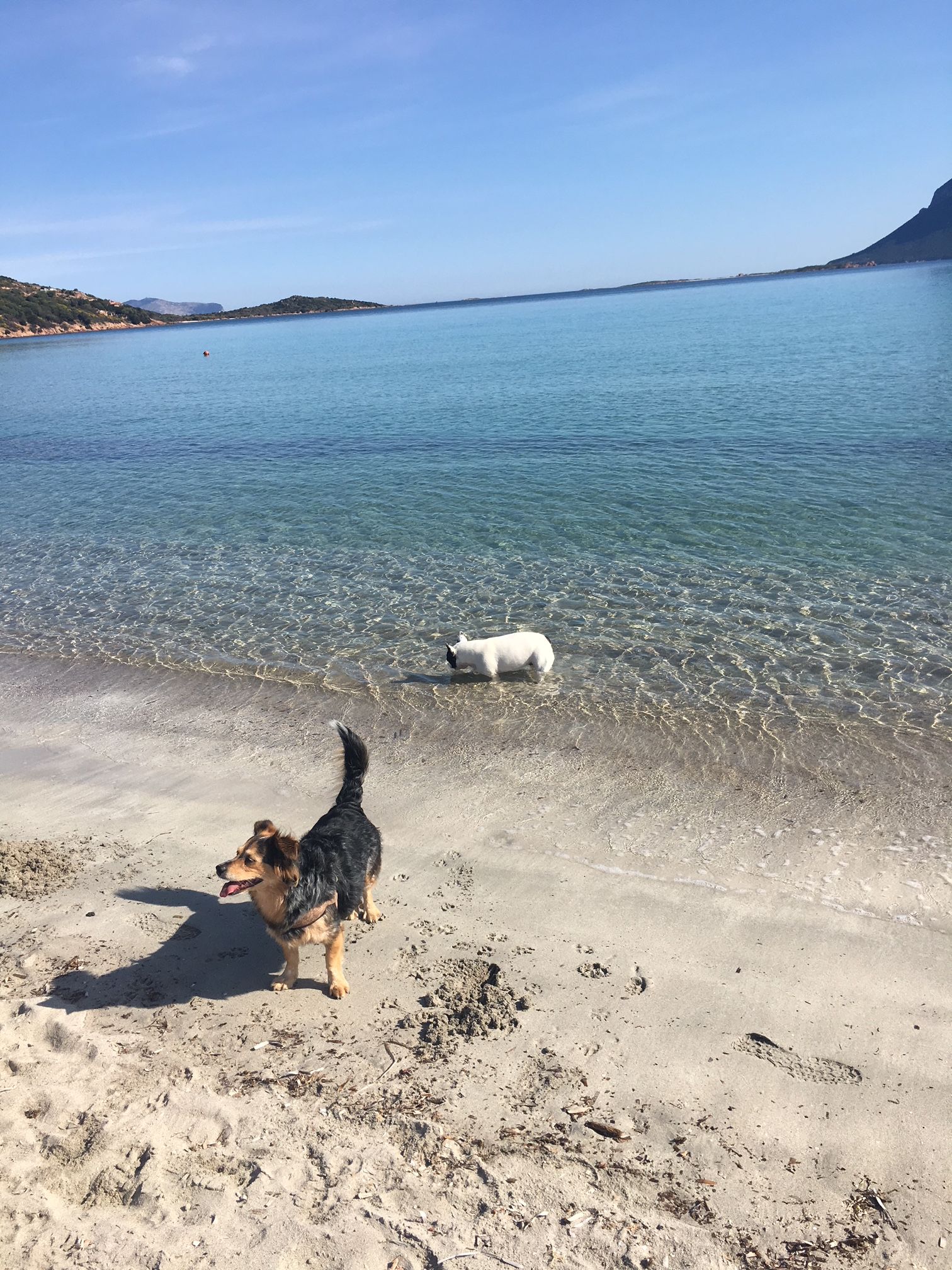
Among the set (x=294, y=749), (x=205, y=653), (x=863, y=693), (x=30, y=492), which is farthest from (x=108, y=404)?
(x=863, y=693)

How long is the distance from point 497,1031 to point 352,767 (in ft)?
7.02

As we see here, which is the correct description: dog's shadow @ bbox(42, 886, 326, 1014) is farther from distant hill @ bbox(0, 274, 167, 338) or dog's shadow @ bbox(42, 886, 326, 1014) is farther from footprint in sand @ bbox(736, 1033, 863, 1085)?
distant hill @ bbox(0, 274, 167, 338)

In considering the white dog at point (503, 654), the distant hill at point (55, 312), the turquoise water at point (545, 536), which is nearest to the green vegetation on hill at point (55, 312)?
the distant hill at point (55, 312)

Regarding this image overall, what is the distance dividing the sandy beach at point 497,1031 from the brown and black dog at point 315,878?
0.31m

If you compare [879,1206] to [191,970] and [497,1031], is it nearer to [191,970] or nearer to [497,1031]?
[497,1031]

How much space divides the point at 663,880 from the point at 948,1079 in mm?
2417

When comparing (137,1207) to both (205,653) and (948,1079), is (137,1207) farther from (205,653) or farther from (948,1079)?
(205,653)

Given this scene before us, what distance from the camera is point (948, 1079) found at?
4.54 m

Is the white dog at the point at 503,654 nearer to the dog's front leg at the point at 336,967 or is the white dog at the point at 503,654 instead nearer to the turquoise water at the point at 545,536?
the turquoise water at the point at 545,536

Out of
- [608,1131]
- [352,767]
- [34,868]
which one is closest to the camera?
Result: [608,1131]

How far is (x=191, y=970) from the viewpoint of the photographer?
5.74 meters

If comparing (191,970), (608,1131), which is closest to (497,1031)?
(608,1131)

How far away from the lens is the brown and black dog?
4859mm

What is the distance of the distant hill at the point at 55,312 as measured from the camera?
122125 mm
